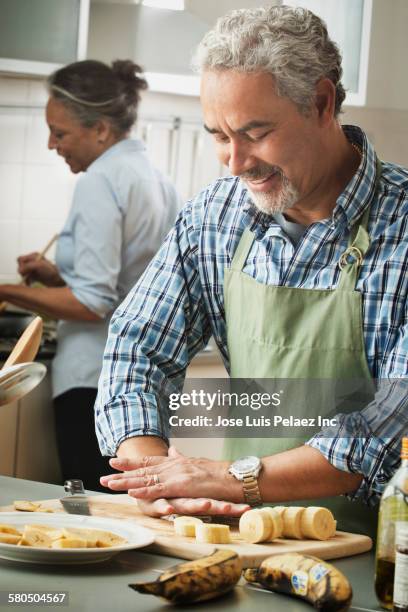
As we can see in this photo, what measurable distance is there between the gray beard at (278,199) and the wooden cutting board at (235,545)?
19.9 inches

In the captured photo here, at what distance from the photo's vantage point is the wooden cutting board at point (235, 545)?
4.04 ft

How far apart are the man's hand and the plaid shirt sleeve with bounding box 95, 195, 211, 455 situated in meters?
0.10

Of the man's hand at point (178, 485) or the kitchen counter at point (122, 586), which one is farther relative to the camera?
the man's hand at point (178, 485)

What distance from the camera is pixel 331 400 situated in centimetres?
159

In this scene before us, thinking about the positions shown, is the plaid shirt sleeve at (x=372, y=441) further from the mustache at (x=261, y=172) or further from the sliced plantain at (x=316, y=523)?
the mustache at (x=261, y=172)

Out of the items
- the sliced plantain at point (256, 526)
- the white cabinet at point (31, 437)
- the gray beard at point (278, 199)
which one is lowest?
the white cabinet at point (31, 437)

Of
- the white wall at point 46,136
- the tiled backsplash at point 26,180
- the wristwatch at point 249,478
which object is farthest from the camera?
the tiled backsplash at point 26,180

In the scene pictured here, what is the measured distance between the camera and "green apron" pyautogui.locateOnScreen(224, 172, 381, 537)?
5.13 ft

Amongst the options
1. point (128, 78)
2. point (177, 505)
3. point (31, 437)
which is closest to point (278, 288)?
point (177, 505)

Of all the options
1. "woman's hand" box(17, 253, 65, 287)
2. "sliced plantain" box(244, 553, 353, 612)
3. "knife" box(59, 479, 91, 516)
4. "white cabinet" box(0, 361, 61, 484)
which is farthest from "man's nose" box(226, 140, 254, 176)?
"woman's hand" box(17, 253, 65, 287)

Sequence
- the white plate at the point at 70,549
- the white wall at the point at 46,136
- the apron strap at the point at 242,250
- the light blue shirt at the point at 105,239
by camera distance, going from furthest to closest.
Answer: the white wall at the point at 46,136, the light blue shirt at the point at 105,239, the apron strap at the point at 242,250, the white plate at the point at 70,549

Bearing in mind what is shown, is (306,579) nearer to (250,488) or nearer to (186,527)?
(186,527)

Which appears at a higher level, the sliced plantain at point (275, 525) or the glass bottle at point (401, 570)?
the glass bottle at point (401, 570)

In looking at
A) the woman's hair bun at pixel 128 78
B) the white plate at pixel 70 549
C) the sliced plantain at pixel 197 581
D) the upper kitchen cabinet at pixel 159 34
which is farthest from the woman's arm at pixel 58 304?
the sliced plantain at pixel 197 581
